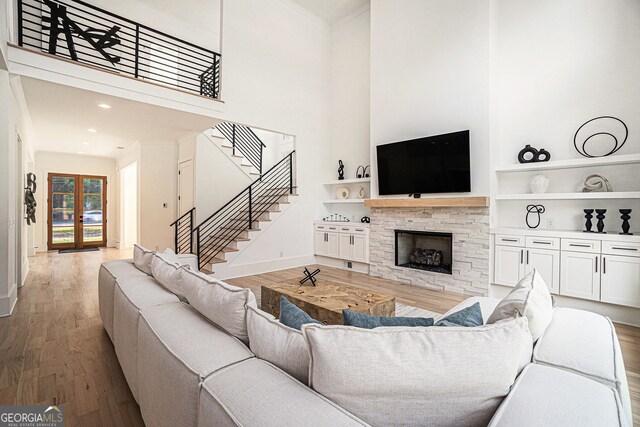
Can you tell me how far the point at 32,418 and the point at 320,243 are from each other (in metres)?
5.40

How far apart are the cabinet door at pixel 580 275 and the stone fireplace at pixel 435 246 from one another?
87 cm

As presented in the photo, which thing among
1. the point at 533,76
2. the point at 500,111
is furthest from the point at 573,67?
the point at 500,111

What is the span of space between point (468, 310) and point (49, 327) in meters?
3.96

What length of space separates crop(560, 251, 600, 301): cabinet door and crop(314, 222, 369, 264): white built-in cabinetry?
2.98 metres

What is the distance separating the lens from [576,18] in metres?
3.94

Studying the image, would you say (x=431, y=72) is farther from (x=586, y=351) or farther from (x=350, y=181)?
(x=586, y=351)

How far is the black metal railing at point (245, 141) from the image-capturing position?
7.14 meters

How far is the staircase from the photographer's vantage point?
5.83 meters

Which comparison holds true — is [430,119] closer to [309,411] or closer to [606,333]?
[606,333]

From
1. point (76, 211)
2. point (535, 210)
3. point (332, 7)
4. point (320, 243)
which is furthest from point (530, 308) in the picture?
point (76, 211)

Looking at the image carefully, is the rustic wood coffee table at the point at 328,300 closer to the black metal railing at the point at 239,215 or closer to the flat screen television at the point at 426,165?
the flat screen television at the point at 426,165

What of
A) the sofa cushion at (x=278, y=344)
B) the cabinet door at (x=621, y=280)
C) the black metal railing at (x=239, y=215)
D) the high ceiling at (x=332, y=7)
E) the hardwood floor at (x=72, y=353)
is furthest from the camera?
the high ceiling at (x=332, y=7)

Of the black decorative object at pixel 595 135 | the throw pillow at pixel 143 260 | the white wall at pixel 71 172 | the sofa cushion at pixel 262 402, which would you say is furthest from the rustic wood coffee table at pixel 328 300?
the white wall at pixel 71 172

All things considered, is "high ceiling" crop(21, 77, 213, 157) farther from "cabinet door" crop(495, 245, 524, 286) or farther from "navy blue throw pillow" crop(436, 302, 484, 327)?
"cabinet door" crop(495, 245, 524, 286)
